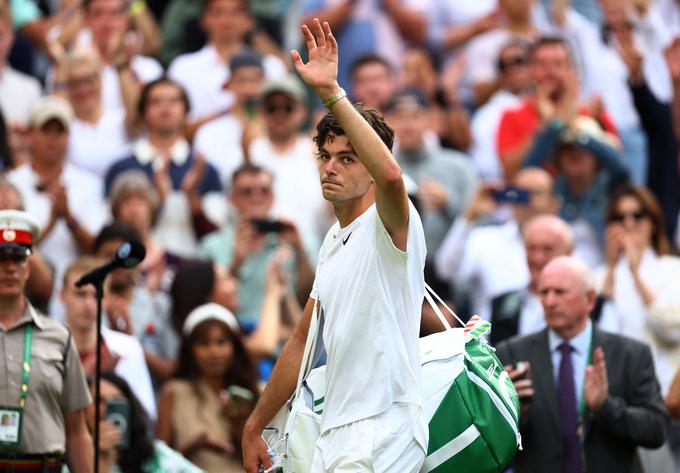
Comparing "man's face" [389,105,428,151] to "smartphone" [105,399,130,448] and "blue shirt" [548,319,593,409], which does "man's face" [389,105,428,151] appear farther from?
"smartphone" [105,399,130,448]

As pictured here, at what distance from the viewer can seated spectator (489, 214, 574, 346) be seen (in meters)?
11.2

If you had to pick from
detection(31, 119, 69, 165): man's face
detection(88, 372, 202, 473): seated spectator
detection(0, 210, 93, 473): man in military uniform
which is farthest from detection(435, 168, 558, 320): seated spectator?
detection(0, 210, 93, 473): man in military uniform

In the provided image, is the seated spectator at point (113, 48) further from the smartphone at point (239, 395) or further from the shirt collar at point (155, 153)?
the smartphone at point (239, 395)

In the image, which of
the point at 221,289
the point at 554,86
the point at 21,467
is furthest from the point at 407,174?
the point at 21,467

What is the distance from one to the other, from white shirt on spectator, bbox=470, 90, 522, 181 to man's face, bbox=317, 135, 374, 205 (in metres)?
8.46

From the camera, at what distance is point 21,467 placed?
839 centimetres

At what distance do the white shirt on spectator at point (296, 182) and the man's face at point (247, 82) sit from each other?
0.61 m

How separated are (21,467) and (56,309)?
141 inches

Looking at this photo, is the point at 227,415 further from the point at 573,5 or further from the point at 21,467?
the point at 573,5

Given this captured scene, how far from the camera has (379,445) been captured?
6641 mm

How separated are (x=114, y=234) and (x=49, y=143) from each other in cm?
164

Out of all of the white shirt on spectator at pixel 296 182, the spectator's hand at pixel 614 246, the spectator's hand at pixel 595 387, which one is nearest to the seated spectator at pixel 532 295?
the spectator's hand at pixel 614 246

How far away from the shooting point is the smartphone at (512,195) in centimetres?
1308

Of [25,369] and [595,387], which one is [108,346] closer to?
[25,369]
